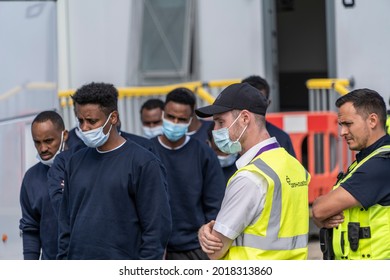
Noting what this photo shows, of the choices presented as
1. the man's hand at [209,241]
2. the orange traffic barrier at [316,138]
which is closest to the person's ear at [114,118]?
the man's hand at [209,241]

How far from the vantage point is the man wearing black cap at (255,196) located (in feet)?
13.2

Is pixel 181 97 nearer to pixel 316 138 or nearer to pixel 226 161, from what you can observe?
pixel 226 161

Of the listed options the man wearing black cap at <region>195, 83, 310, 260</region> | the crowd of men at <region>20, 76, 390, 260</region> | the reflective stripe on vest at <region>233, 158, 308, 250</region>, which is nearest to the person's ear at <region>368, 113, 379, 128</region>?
the crowd of men at <region>20, 76, 390, 260</region>

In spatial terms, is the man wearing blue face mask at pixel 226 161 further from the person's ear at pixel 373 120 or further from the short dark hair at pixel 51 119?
the person's ear at pixel 373 120

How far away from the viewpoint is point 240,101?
4262 millimetres

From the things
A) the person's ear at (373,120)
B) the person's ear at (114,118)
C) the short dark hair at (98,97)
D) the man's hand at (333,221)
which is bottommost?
the man's hand at (333,221)

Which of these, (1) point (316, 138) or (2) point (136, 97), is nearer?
(1) point (316, 138)

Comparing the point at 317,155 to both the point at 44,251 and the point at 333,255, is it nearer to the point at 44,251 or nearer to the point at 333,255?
the point at 44,251

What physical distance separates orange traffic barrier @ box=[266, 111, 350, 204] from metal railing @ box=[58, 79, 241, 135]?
2.62ft

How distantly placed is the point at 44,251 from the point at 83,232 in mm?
837

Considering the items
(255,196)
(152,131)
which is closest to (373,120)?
(255,196)

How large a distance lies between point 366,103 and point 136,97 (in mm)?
6081

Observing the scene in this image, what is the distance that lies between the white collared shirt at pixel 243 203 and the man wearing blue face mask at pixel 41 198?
1.72m

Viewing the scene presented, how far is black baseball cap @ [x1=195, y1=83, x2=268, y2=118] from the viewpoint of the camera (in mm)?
4258
